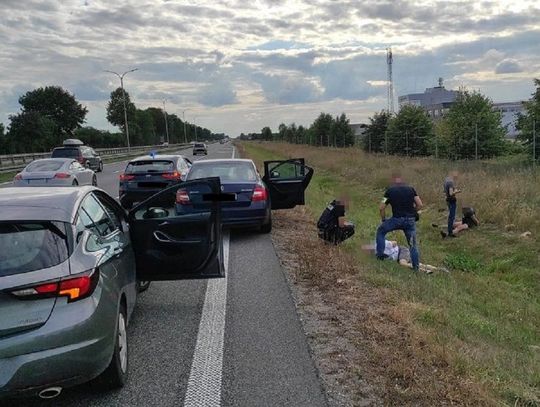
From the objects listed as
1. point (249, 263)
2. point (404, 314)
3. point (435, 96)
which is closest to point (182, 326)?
point (404, 314)

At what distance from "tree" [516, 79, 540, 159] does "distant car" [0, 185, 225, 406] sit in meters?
20.1

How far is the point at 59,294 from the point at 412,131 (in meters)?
35.9

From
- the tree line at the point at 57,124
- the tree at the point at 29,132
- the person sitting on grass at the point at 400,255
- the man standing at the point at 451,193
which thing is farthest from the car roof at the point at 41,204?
the tree at the point at 29,132

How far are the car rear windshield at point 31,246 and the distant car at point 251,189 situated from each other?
563 centimetres

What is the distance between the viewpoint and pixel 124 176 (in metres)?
15.3

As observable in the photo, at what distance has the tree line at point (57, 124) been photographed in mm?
77562

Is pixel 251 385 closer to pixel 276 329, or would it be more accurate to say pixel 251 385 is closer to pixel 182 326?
pixel 276 329

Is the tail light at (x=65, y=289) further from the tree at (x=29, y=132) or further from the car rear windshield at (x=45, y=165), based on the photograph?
the tree at (x=29, y=132)

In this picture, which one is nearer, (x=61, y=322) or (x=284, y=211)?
(x=61, y=322)

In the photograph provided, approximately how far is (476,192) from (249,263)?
8792mm

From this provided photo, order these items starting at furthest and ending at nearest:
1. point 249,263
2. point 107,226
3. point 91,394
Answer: point 249,263
point 107,226
point 91,394

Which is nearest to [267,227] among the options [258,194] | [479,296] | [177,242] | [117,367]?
[258,194]

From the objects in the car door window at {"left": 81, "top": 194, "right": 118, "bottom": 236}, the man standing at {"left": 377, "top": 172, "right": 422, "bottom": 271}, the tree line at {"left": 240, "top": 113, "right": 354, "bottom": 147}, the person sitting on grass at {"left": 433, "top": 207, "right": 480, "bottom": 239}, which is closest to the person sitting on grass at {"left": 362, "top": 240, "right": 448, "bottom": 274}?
the man standing at {"left": 377, "top": 172, "right": 422, "bottom": 271}

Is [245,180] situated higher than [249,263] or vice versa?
[245,180]
